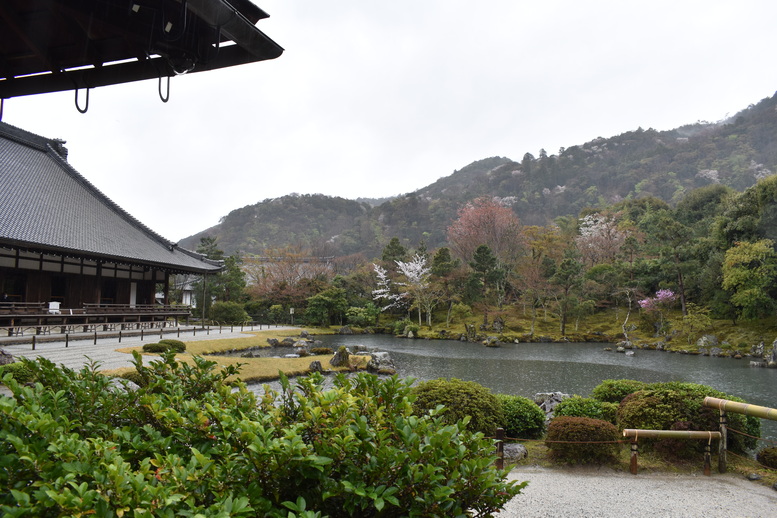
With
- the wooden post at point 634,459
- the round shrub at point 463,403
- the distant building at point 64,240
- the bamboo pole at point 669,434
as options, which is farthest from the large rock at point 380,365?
the distant building at point 64,240

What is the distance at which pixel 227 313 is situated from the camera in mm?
32000

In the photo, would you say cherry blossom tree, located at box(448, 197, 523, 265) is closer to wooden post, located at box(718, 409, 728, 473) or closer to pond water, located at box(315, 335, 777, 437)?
pond water, located at box(315, 335, 777, 437)

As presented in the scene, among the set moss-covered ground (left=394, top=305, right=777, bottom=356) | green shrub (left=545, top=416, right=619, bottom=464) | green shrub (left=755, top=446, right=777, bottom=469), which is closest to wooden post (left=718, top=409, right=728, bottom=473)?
green shrub (left=755, top=446, right=777, bottom=469)

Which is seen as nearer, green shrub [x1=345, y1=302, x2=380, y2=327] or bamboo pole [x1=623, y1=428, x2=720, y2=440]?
bamboo pole [x1=623, y1=428, x2=720, y2=440]

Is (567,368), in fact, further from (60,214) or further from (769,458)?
(60,214)

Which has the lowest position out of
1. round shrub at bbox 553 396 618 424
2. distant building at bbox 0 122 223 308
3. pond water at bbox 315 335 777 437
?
pond water at bbox 315 335 777 437

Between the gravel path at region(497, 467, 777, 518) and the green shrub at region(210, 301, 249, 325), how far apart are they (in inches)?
1160

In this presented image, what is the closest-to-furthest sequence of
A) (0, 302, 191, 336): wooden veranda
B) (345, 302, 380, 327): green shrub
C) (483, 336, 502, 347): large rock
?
(0, 302, 191, 336): wooden veranda
(483, 336, 502, 347): large rock
(345, 302, 380, 327): green shrub

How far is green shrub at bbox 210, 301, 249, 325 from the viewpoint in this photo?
31844mm

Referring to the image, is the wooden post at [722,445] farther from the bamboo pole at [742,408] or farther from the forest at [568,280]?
the forest at [568,280]

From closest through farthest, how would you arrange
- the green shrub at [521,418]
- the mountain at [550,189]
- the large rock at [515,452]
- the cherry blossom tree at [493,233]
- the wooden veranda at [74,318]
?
the large rock at [515,452]
the green shrub at [521,418]
the wooden veranda at [74,318]
the cherry blossom tree at [493,233]
the mountain at [550,189]

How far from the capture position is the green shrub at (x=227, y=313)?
31844 millimetres

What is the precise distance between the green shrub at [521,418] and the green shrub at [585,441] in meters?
0.98

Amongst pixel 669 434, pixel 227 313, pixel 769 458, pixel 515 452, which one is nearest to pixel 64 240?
pixel 227 313
